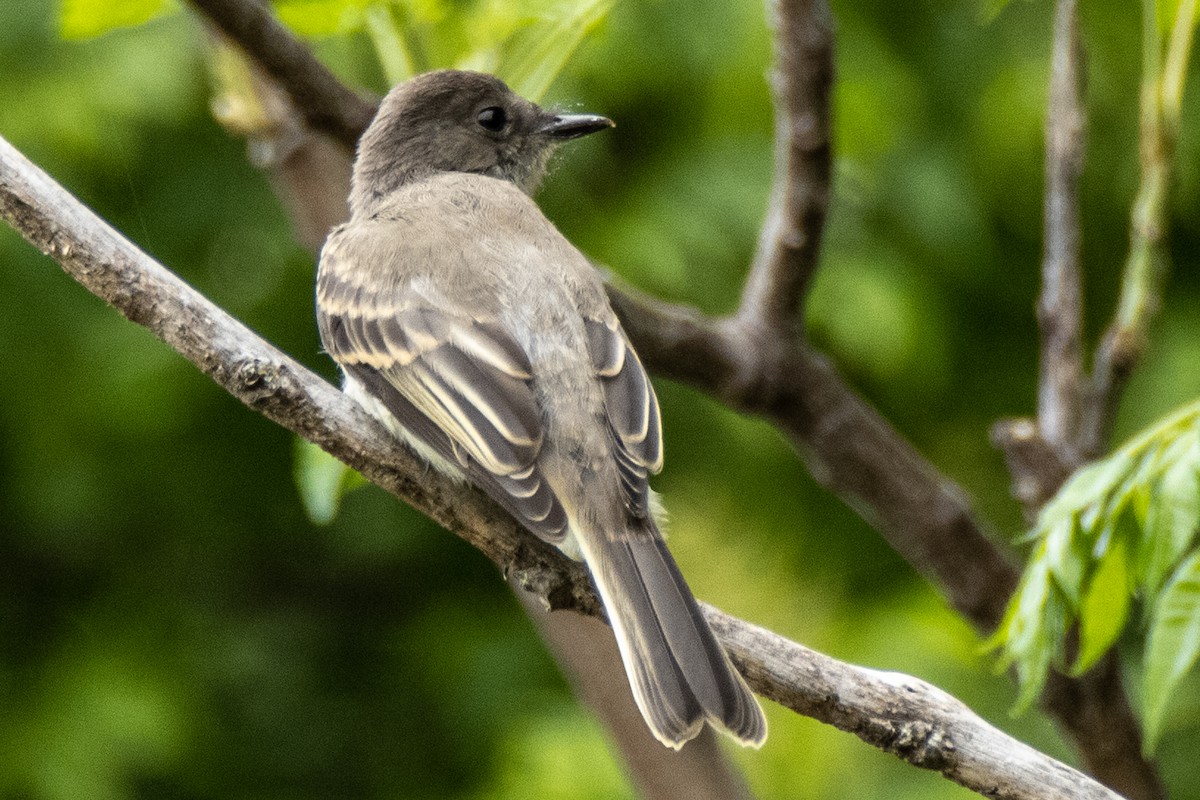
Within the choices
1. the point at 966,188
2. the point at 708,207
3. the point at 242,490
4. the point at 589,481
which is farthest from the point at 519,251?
the point at 242,490

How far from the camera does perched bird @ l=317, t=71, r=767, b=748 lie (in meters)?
2.57

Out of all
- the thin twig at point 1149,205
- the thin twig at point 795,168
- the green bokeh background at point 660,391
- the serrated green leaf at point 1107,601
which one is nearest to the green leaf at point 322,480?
the thin twig at point 795,168

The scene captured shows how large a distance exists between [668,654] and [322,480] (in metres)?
0.76

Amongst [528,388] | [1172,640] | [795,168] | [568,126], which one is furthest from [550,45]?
[1172,640]

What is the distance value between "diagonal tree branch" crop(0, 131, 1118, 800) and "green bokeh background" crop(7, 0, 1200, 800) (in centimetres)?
239

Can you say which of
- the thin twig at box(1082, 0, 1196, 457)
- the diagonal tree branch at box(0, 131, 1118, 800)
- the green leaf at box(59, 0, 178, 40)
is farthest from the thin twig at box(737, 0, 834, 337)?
the green leaf at box(59, 0, 178, 40)

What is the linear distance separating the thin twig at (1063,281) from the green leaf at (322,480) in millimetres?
1622

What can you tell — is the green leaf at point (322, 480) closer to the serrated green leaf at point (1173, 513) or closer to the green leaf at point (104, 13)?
the green leaf at point (104, 13)

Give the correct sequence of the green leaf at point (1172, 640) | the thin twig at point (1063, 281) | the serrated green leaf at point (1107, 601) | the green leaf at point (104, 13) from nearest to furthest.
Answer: the green leaf at point (1172, 640) < the serrated green leaf at point (1107, 601) < the green leaf at point (104, 13) < the thin twig at point (1063, 281)

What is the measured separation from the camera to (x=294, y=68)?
9.36 ft

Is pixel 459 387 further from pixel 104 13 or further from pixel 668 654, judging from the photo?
pixel 104 13

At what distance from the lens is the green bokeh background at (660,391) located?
5.30m

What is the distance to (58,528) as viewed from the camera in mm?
6406

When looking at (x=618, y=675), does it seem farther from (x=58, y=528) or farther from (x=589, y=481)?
(x=58, y=528)
